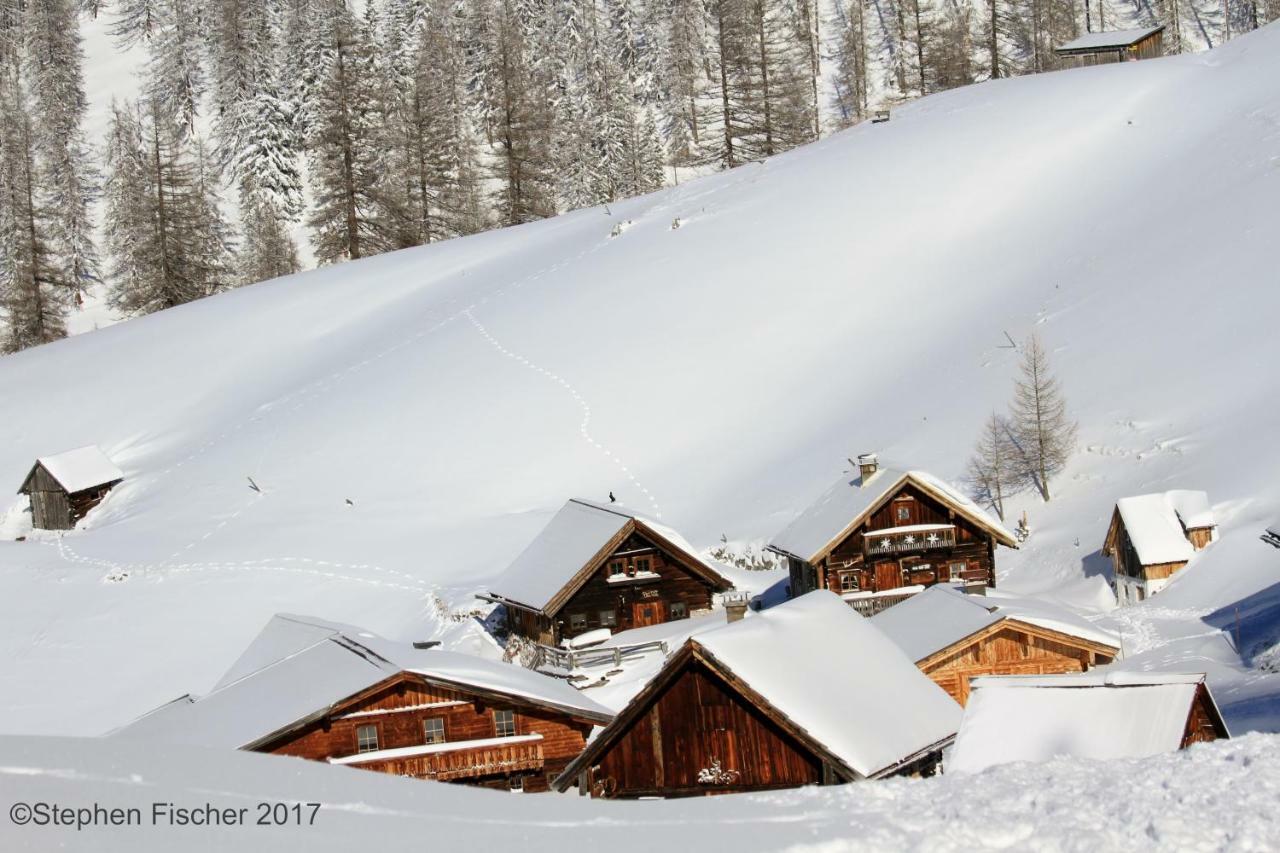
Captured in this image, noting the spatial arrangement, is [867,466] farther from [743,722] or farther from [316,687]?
[316,687]

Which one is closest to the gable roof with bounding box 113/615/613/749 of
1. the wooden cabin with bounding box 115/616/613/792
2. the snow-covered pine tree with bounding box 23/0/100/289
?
the wooden cabin with bounding box 115/616/613/792

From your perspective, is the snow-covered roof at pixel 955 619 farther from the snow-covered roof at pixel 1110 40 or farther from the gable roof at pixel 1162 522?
the snow-covered roof at pixel 1110 40

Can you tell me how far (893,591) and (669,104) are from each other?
78.5 meters

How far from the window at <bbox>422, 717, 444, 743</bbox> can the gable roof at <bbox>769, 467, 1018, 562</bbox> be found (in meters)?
17.3

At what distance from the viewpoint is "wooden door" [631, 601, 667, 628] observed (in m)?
41.0

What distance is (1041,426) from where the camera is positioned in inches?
1811

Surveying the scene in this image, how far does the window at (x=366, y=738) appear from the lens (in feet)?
75.6

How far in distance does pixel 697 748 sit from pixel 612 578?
20.3 m

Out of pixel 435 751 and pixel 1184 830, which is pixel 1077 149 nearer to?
pixel 435 751

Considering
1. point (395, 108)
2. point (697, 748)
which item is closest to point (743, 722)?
point (697, 748)

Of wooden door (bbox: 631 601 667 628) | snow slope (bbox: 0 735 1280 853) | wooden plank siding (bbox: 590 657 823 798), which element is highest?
wooden door (bbox: 631 601 667 628)

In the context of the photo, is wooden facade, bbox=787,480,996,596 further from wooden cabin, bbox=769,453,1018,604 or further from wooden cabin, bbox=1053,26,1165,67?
wooden cabin, bbox=1053,26,1165,67

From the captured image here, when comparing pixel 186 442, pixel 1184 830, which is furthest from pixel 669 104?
pixel 1184 830

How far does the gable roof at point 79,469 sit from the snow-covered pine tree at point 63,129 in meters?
41.5
